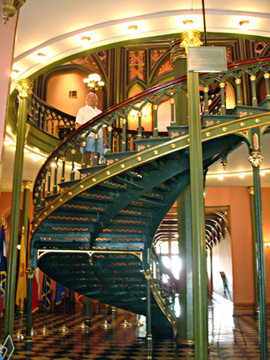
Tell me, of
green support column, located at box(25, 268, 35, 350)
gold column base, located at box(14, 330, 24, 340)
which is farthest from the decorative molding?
gold column base, located at box(14, 330, 24, 340)

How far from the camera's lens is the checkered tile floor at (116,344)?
20.4 feet

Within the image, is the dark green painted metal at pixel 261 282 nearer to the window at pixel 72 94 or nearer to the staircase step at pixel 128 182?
the staircase step at pixel 128 182

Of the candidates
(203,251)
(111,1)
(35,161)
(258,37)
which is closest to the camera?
(203,251)

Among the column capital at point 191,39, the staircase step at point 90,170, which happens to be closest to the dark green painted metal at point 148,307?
the staircase step at point 90,170

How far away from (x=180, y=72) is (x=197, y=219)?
3444 millimetres

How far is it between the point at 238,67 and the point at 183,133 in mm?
1338

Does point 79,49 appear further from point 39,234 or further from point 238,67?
point 39,234

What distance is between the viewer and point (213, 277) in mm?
20859

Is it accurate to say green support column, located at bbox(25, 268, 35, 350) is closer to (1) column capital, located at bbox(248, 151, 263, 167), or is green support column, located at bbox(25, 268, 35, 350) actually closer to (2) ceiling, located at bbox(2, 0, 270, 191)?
(2) ceiling, located at bbox(2, 0, 270, 191)

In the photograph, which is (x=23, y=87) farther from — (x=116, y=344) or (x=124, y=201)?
(x=116, y=344)

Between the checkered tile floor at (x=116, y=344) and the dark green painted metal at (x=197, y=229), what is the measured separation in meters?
1.52

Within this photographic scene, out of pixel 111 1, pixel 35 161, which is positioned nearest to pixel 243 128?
pixel 111 1

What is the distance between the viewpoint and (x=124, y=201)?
670cm

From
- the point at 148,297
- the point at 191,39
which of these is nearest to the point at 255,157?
the point at 191,39
